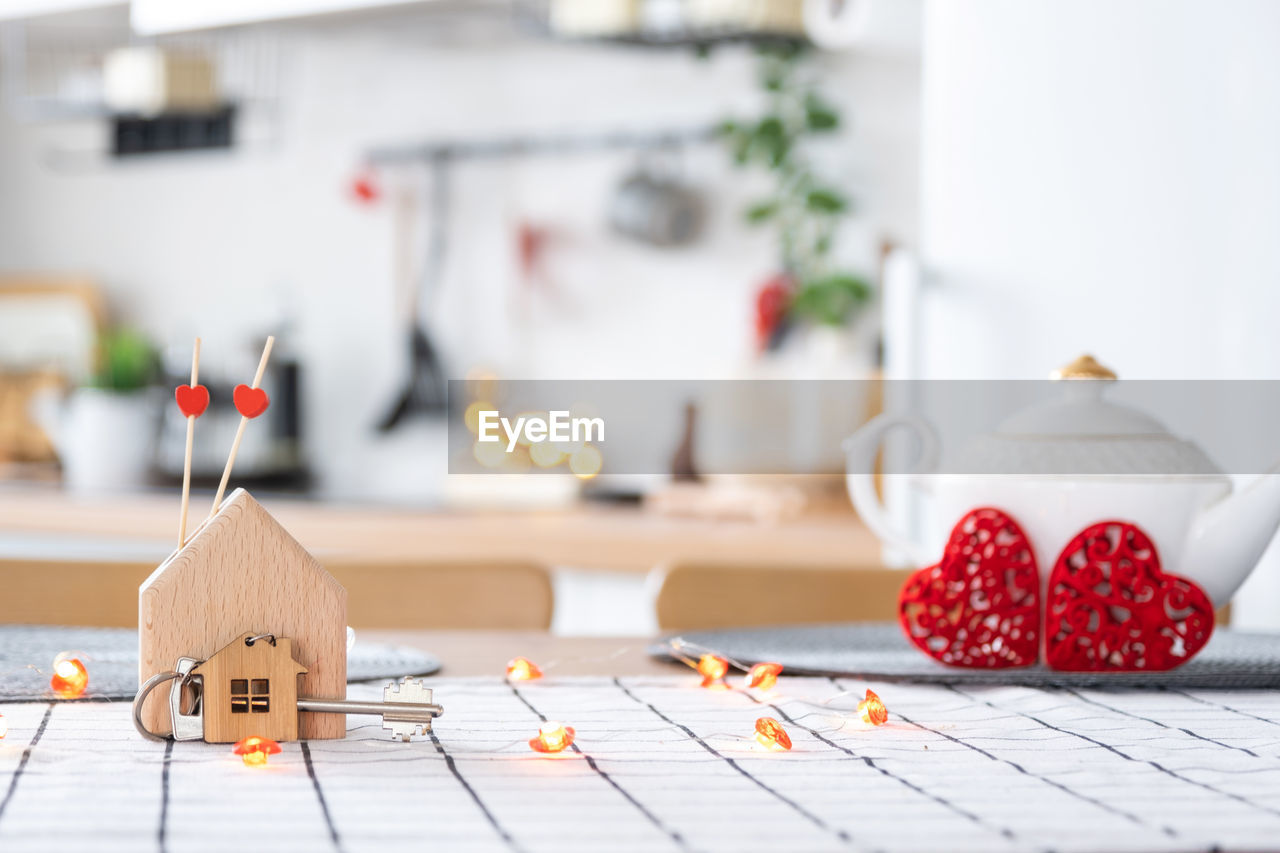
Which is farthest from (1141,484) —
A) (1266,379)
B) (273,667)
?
(1266,379)

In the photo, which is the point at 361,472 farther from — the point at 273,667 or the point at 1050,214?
the point at 273,667

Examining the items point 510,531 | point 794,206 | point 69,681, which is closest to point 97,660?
point 69,681

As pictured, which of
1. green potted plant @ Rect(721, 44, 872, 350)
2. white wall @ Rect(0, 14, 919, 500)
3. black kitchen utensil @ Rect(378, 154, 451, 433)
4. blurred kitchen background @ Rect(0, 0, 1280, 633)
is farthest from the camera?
black kitchen utensil @ Rect(378, 154, 451, 433)

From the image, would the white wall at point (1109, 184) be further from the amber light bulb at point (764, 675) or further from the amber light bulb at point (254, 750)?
the amber light bulb at point (254, 750)

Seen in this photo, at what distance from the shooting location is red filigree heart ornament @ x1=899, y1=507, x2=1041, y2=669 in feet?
2.65

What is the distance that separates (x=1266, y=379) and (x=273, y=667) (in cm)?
113

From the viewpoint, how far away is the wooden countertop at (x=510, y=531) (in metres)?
2.08

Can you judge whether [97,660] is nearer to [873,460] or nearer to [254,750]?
[254,750]

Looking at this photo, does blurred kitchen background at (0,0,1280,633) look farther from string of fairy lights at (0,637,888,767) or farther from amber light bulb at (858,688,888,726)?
amber light bulb at (858,688,888,726)

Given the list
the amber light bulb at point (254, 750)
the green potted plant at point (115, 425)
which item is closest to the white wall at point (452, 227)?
the green potted plant at point (115, 425)

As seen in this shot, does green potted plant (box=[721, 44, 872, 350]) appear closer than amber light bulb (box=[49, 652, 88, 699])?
No

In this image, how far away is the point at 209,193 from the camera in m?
3.27

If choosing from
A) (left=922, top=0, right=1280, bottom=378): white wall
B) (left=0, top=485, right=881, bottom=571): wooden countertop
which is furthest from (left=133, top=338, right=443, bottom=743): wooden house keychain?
(left=0, top=485, right=881, bottom=571): wooden countertop

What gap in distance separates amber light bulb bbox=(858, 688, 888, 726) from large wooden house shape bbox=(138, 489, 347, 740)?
0.25 meters
